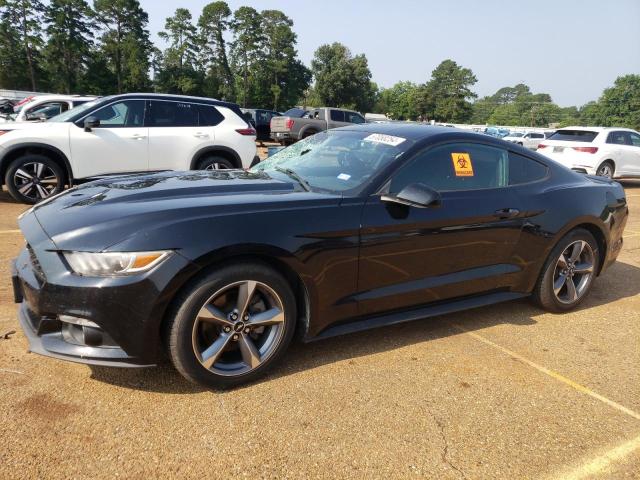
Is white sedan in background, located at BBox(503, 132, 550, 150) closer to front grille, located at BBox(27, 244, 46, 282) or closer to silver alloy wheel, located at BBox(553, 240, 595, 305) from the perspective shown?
silver alloy wheel, located at BBox(553, 240, 595, 305)

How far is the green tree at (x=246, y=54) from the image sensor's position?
64812 millimetres

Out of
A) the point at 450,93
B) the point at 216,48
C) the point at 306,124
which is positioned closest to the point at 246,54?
the point at 216,48

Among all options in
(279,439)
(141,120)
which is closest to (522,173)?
(279,439)

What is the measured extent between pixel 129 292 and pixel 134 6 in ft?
214

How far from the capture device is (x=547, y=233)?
3.71m

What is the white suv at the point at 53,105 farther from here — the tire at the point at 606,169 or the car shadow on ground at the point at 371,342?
the tire at the point at 606,169

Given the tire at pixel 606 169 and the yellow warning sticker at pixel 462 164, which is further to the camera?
the tire at pixel 606 169

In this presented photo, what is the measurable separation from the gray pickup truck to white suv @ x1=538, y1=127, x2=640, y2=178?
339 inches

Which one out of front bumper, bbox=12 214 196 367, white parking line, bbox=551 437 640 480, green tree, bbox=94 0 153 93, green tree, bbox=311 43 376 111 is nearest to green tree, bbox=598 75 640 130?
green tree, bbox=311 43 376 111

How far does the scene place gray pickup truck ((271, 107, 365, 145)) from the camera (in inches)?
758

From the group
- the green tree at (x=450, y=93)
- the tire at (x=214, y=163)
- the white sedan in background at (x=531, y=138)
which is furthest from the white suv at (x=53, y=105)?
the green tree at (x=450, y=93)

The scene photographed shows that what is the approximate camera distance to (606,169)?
1276 cm

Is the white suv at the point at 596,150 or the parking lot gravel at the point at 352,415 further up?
the white suv at the point at 596,150

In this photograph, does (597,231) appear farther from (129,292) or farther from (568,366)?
(129,292)
